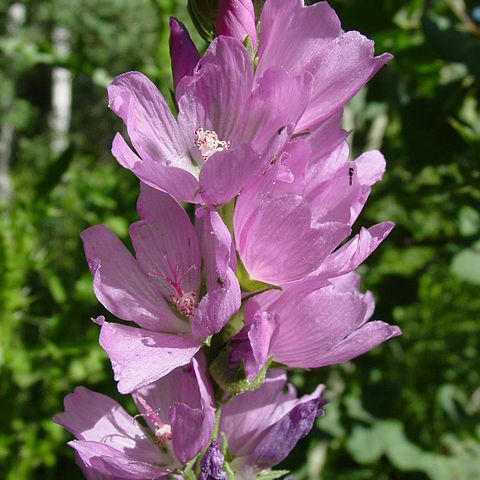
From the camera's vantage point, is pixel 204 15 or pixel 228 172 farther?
pixel 204 15

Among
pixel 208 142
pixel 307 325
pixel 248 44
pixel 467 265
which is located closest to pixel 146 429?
pixel 307 325

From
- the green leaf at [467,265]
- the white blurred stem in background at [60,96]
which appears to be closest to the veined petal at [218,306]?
the green leaf at [467,265]

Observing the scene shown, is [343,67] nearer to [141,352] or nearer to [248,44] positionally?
[248,44]

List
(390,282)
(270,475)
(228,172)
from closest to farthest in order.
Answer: (228,172) < (270,475) < (390,282)

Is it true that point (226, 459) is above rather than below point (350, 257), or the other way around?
below

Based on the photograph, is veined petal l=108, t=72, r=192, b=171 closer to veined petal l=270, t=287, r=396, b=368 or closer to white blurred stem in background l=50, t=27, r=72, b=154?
veined petal l=270, t=287, r=396, b=368

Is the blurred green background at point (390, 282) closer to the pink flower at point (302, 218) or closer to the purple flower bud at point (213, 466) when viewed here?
the pink flower at point (302, 218)

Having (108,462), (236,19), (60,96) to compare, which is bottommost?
(60,96)
